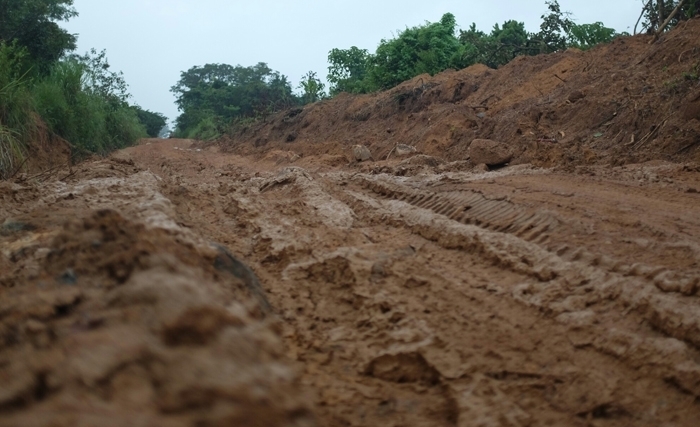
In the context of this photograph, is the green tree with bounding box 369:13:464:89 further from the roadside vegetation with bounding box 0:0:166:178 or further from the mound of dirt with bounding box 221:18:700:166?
the roadside vegetation with bounding box 0:0:166:178

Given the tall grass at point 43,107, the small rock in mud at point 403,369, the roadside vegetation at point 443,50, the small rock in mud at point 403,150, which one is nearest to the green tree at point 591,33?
the roadside vegetation at point 443,50

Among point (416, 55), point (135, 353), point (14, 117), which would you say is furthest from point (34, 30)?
point (135, 353)

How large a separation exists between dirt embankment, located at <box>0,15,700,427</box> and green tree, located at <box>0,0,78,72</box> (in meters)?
8.48

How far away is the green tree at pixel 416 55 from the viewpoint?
56.6 ft

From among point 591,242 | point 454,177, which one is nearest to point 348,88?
point 454,177

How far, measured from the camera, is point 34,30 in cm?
1298

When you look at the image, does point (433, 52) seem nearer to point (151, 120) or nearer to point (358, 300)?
point (358, 300)

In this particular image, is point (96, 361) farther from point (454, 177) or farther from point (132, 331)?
point (454, 177)

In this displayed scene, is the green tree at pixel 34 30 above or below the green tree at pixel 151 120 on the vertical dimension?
below

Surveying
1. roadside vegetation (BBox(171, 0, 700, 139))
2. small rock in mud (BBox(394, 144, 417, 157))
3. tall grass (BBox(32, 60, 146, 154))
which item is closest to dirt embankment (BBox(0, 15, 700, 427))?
small rock in mud (BBox(394, 144, 417, 157))

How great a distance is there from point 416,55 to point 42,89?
11300 millimetres

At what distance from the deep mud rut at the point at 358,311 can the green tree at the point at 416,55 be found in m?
13.1

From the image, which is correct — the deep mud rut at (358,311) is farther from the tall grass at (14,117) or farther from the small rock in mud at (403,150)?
the small rock in mud at (403,150)

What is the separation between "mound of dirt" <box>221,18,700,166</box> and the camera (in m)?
7.00
